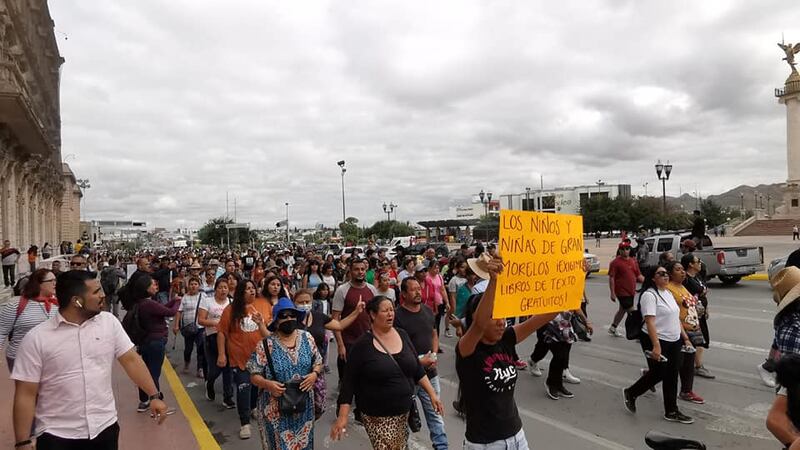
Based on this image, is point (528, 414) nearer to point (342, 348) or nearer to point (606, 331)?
point (342, 348)

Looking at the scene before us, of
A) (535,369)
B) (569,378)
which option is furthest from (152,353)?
(569,378)

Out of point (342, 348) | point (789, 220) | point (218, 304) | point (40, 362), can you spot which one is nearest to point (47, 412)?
point (40, 362)

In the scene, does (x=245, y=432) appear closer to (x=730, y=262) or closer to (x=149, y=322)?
(x=149, y=322)

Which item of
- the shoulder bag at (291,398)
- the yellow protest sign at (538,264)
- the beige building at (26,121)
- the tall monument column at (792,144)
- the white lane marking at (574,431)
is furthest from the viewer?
the tall monument column at (792,144)

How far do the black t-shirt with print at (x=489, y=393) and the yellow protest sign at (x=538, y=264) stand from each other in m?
0.30

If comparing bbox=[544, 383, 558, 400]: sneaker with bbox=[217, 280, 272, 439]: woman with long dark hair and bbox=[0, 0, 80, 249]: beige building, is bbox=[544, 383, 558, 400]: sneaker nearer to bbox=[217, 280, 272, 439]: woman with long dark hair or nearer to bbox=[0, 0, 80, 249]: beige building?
bbox=[217, 280, 272, 439]: woman with long dark hair

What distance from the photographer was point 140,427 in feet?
19.2

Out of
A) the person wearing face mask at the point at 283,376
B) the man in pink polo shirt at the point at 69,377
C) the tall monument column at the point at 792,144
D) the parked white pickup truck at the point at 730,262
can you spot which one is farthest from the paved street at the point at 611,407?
the tall monument column at the point at 792,144

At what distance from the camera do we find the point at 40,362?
309 centimetres

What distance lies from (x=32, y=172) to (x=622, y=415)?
120 feet

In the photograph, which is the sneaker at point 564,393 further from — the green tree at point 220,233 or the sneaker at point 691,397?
the green tree at point 220,233

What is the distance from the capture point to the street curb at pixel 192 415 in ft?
17.4

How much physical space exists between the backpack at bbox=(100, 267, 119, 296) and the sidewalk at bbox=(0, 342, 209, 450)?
14.4 ft

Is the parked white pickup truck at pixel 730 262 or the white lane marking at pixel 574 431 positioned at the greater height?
the parked white pickup truck at pixel 730 262
